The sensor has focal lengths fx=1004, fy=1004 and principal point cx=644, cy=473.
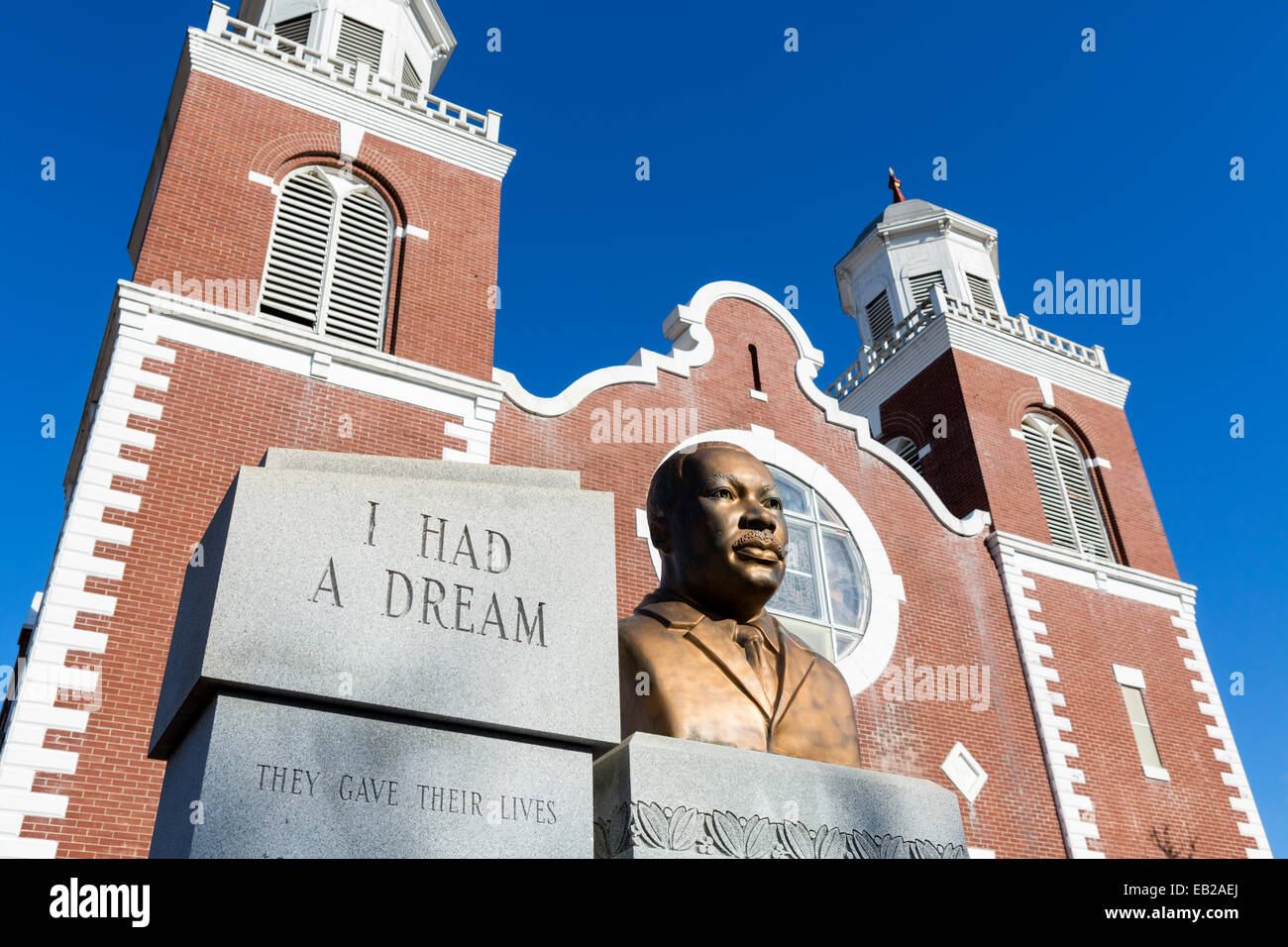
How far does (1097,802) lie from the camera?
17.5 meters

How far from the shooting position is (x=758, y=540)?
20.2 ft

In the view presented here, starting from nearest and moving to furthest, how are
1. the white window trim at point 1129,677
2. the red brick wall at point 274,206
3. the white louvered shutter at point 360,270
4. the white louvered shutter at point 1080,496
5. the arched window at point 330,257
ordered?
the red brick wall at point 274,206
the arched window at point 330,257
the white louvered shutter at point 360,270
the white window trim at point 1129,677
the white louvered shutter at point 1080,496

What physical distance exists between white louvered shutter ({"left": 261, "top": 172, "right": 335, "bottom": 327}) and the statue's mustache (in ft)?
37.2

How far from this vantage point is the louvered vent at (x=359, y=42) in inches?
812

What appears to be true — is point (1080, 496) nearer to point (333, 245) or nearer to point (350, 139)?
point (333, 245)

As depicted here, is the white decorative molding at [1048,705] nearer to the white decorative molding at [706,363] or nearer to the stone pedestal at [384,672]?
the white decorative molding at [706,363]

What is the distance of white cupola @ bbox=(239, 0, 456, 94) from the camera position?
20.6m

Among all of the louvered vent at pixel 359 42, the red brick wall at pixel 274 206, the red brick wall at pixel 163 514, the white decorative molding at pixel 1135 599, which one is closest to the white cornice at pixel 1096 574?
the white decorative molding at pixel 1135 599

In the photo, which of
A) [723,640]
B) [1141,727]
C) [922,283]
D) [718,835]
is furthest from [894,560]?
[718,835]

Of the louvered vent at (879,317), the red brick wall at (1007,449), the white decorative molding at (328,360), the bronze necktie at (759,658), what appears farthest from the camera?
the louvered vent at (879,317)

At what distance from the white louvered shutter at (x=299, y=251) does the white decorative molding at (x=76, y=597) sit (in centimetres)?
235

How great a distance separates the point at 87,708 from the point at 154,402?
4.15m

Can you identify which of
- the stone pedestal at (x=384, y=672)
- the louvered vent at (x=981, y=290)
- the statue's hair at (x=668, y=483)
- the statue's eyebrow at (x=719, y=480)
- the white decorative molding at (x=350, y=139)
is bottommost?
the stone pedestal at (x=384, y=672)
